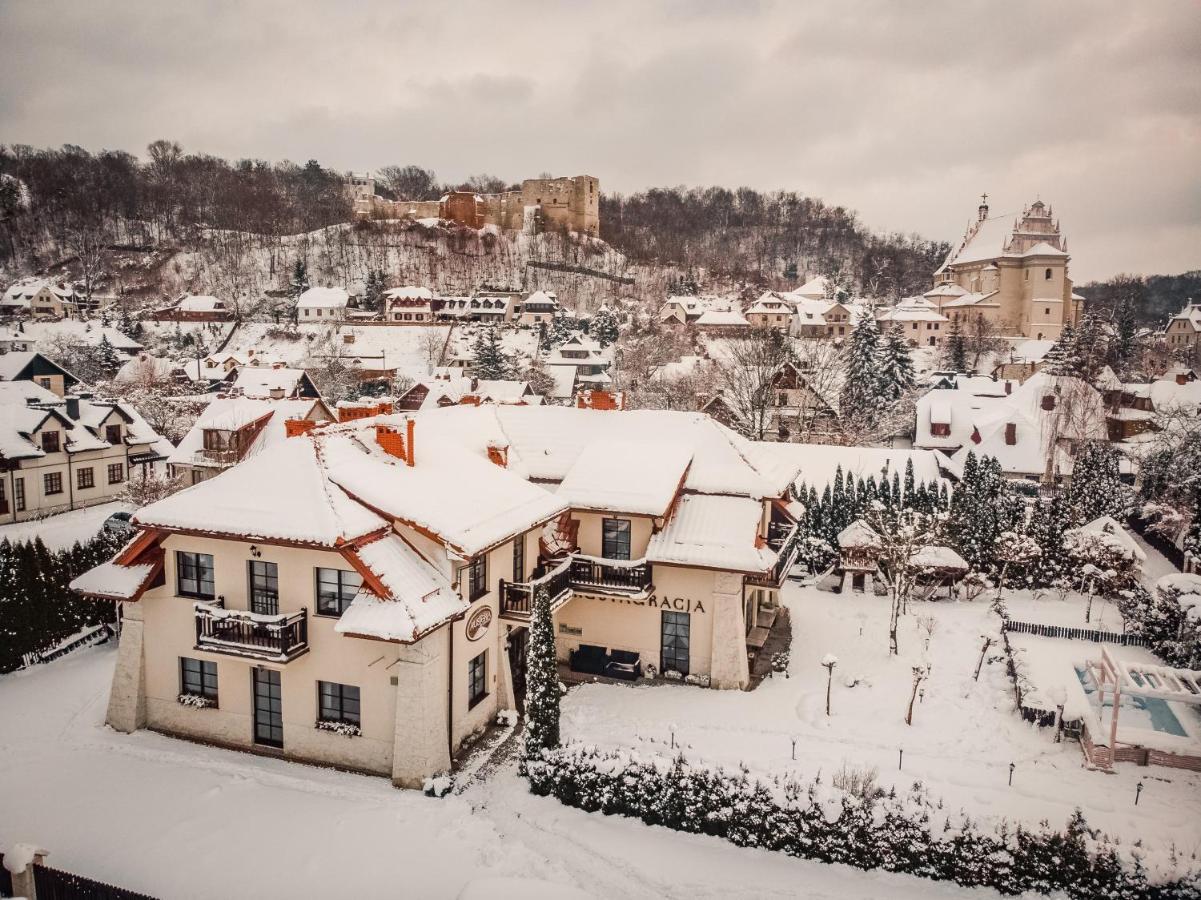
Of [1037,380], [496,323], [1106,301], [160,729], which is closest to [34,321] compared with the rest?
[496,323]

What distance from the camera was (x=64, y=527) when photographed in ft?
92.5

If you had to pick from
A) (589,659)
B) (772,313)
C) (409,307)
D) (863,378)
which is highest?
(409,307)

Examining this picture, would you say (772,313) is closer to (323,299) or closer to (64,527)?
(323,299)

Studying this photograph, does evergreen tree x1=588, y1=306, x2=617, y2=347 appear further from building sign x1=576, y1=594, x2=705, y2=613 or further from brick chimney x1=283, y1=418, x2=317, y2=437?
brick chimney x1=283, y1=418, x2=317, y2=437

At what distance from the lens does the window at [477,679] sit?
45.2ft

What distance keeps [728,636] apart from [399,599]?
302 inches

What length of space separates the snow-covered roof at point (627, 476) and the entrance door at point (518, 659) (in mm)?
3091

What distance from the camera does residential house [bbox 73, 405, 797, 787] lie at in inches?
479

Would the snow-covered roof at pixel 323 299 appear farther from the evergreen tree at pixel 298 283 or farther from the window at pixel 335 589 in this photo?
the window at pixel 335 589

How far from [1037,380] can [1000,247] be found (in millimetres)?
39776

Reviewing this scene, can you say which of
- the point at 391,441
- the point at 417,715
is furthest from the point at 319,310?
the point at 417,715

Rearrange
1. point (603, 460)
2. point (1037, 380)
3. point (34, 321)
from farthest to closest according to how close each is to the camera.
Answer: point (34, 321), point (1037, 380), point (603, 460)

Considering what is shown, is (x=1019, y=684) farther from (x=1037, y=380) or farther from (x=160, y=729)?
(x=1037, y=380)

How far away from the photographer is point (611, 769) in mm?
11562
